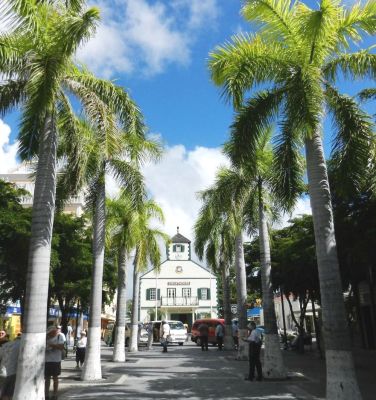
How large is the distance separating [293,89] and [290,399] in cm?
678

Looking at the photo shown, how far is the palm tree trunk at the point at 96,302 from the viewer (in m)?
14.1

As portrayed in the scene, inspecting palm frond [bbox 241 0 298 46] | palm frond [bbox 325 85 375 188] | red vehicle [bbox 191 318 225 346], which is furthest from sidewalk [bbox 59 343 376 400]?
red vehicle [bbox 191 318 225 346]

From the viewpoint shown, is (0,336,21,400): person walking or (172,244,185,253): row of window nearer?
(0,336,21,400): person walking

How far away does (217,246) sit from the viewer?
2903 cm

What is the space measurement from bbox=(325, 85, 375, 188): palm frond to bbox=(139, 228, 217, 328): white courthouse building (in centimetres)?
4964

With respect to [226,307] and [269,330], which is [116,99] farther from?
[226,307]

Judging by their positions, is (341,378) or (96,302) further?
(96,302)

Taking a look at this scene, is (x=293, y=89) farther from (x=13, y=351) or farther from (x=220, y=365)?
(x=220, y=365)

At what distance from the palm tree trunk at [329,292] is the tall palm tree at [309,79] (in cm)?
2

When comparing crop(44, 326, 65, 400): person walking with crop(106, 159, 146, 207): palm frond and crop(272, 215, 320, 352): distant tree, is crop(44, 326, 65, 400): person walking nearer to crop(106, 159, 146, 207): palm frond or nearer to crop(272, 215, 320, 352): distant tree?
crop(106, 159, 146, 207): palm frond

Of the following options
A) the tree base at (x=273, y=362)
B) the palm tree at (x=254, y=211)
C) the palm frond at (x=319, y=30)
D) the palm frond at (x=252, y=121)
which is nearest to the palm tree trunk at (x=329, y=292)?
the palm frond at (x=252, y=121)

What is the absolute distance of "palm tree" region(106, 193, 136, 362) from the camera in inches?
826

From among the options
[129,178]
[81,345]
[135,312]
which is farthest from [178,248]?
[129,178]

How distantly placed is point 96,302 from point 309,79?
29.2 feet
